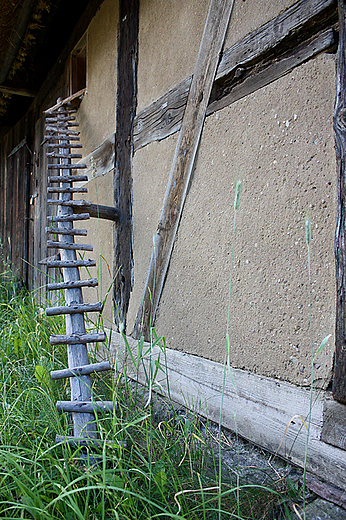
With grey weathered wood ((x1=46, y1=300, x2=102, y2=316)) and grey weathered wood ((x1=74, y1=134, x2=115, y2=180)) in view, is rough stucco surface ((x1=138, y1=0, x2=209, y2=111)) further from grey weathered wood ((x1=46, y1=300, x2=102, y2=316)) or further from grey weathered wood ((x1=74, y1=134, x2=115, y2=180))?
grey weathered wood ((x1=46, y1=300, x2=102, y2=316))

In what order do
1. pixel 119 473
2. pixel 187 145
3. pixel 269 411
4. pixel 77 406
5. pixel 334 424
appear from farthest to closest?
pixel 187 145 → pixel 77 406 → pixel 269 411 → pixel 119 473 → pixel 334 424

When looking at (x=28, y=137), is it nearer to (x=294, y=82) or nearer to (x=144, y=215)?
(x=144, y=215)

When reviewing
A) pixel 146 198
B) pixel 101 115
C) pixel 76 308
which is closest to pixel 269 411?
pixel 76 308

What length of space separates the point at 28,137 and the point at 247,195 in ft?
17.5

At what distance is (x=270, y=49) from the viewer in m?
1.69

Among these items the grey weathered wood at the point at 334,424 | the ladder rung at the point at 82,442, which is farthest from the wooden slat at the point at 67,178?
the grey weathered wood at the point at 334,424

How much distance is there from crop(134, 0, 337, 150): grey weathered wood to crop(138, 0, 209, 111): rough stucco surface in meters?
0.16

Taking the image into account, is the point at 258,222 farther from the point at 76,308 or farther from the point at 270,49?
the point at 76,308

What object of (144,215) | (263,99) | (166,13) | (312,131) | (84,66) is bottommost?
(144,215)

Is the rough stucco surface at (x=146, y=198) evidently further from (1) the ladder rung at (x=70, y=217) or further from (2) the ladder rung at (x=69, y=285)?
(2) the ladder rung at (x=69, y=285)

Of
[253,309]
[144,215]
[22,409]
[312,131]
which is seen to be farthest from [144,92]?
[22,409]

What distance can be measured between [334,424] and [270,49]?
1.57m

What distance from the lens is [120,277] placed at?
10.1ft

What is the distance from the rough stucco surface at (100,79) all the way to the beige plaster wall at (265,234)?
5.44 feet
